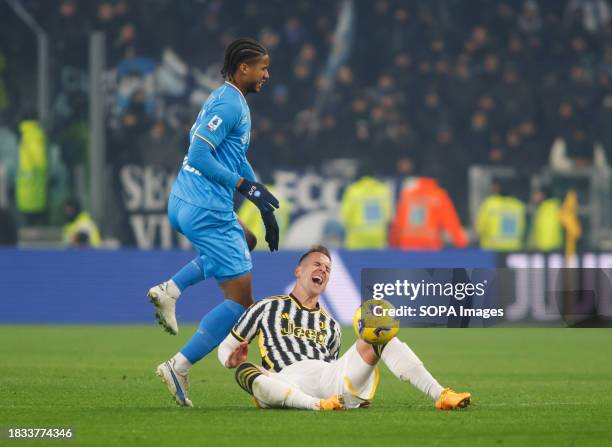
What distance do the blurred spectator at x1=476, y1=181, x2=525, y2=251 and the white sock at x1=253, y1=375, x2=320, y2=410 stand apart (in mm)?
13173

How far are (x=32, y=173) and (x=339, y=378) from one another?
45.0 feet

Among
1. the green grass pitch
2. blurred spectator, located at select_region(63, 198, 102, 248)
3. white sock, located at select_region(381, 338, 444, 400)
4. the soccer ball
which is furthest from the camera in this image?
blurred spectator, located at select_region(63, 198, 102, 248)

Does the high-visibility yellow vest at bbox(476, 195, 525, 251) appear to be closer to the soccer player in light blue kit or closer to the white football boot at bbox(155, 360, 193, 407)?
the soccer player in light blue kit

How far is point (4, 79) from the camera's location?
20.4 m

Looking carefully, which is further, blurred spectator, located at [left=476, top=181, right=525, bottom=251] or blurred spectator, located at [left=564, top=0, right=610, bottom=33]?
blurred spectator, located at [left=564, top=0, right=610, bottom=33]

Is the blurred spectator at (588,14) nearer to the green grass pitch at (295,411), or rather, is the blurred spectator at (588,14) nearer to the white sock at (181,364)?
the green grass pitch at (295,411)

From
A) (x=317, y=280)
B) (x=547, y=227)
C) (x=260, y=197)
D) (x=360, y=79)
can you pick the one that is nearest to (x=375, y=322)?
(x=317, y=280)

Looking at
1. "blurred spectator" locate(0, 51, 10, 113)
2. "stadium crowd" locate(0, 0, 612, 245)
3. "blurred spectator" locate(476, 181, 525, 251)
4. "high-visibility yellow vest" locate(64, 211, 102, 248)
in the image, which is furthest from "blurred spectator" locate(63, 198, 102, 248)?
"blurred spectator" locate(476, 181, 525, 251)

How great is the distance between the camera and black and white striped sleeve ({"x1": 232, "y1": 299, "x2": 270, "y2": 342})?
Answer: 6.61 metres

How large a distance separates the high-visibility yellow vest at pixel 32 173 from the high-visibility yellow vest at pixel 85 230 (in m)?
1.04

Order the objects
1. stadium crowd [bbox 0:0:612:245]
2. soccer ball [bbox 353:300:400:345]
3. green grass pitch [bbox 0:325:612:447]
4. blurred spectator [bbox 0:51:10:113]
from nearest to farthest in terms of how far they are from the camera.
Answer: green grass pitch [bbox 0:325:612:447]
soccer ball [bbox 353:300:400:345]
blurred spectator [bbox 0:51:10:113]
stadium crowd [bbox 0:0:612:245]

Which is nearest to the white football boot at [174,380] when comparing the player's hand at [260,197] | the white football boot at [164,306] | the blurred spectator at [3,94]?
the white football boot at [164,306]

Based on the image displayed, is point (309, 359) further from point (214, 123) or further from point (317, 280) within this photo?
point (214, 123)

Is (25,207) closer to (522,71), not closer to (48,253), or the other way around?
(48,253)
